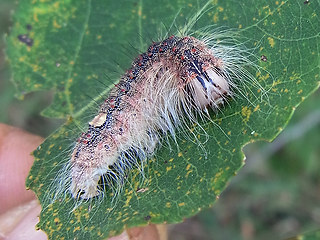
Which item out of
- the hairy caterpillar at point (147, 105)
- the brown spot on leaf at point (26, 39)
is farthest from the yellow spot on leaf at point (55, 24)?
the hairy caterpillar at point (147, 105)

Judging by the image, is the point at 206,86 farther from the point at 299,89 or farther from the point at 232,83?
the point at 299,89

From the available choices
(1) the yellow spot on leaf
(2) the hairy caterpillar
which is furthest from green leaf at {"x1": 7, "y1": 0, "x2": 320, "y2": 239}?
(2) the hairy caterpillar

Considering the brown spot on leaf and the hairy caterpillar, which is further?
the brown spot on leaf

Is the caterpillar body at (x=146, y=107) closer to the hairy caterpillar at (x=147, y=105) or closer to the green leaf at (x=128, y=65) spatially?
the hairy caterpillar at (x=147, y=105)

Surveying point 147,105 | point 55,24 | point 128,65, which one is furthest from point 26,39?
point 147,105

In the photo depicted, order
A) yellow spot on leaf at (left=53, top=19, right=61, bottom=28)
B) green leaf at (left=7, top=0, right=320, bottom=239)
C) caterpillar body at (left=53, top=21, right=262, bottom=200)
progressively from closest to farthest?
1. green leaf at (left=7, top=0, right=320, bottom=239)
2. caterpillar body at (left=53, top=21, right=262, bottom=200)
3. yellow spot on leaf at (left=53, top=19, right=61, bottom=28)

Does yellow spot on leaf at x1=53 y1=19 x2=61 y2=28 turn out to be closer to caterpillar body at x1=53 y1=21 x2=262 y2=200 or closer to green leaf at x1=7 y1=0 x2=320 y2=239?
green leaf at x1=7 y1=0 x2=320 y2=239

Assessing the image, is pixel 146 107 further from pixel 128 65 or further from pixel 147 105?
pixel 128 65
